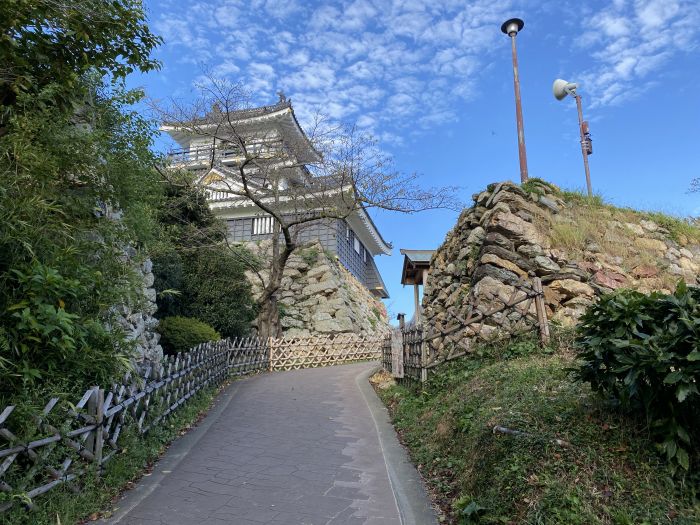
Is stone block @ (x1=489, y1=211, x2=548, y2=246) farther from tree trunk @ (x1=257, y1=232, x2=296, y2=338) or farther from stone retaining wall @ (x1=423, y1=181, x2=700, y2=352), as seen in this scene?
tree trunk @ (x1=257, y1=232, x2=296, y2=338)

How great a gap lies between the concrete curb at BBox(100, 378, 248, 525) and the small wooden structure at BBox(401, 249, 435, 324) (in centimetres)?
1069

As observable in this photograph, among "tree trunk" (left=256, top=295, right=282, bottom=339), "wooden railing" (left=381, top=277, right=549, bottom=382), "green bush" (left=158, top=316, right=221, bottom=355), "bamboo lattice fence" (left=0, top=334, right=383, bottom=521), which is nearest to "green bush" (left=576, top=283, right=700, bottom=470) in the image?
"wooden railing" (left=381, top=277, right=549, bottom=382)

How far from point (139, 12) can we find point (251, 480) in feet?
17.5

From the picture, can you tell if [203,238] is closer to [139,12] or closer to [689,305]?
[139,12]

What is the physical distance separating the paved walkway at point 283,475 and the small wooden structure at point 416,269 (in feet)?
31.6

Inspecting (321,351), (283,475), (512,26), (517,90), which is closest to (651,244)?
(517,90)

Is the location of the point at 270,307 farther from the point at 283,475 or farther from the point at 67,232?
the point at 67,232

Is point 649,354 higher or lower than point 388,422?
higher

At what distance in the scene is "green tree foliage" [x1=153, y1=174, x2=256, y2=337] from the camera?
51.5 ft

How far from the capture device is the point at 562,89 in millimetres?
14102

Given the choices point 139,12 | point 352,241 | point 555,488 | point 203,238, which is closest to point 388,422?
point 555,488

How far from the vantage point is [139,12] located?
5328 mm

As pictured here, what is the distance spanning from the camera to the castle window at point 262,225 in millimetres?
26355

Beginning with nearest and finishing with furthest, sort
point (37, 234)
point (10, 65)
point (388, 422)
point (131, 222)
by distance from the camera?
1. point (37, 234)
2. point (10, 65)
3. point (131, 222)
4. point (388, 422)
